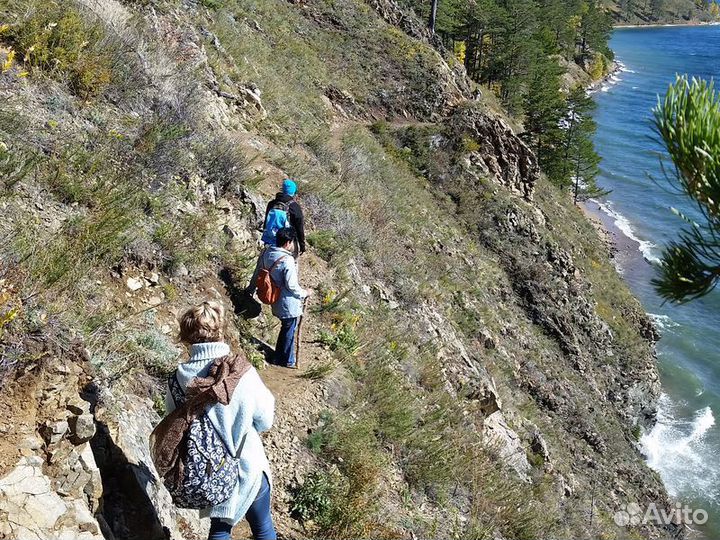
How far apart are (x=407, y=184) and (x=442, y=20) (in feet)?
78.0

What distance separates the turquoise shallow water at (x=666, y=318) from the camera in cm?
2020

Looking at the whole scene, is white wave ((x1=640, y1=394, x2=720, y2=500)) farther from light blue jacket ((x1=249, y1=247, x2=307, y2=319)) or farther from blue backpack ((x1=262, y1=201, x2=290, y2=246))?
blue backpack ((x1=262, y1=201, x2=290, y2=246))

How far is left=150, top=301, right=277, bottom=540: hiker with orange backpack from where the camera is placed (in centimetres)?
291

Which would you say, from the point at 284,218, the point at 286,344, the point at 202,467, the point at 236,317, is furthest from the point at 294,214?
the point at 202,467

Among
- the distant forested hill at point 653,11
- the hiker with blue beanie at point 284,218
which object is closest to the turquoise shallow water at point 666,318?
the hiker with blue beanie at point 284,218

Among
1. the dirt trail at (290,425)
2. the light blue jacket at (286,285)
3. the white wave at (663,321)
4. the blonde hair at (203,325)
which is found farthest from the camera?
the white wave at (663,321)

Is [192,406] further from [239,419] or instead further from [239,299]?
[239,299]

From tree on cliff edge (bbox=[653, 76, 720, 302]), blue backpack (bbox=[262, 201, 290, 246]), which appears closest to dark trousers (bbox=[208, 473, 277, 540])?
tree on cliff edge (bbox=[653, 76, 720, 302])

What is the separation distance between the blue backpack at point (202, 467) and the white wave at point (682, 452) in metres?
21.3

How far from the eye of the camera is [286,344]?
598cm

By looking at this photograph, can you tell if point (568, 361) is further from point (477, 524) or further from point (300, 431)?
point (300, 431)

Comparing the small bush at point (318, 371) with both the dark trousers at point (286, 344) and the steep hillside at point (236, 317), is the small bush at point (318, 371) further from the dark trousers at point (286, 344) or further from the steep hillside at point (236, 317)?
the dark trousers at point (286, 344)

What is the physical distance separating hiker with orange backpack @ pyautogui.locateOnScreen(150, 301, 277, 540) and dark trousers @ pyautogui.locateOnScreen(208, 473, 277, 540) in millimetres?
14

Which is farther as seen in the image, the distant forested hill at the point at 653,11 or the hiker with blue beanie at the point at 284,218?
the distant forested hill at the point at 653,11
